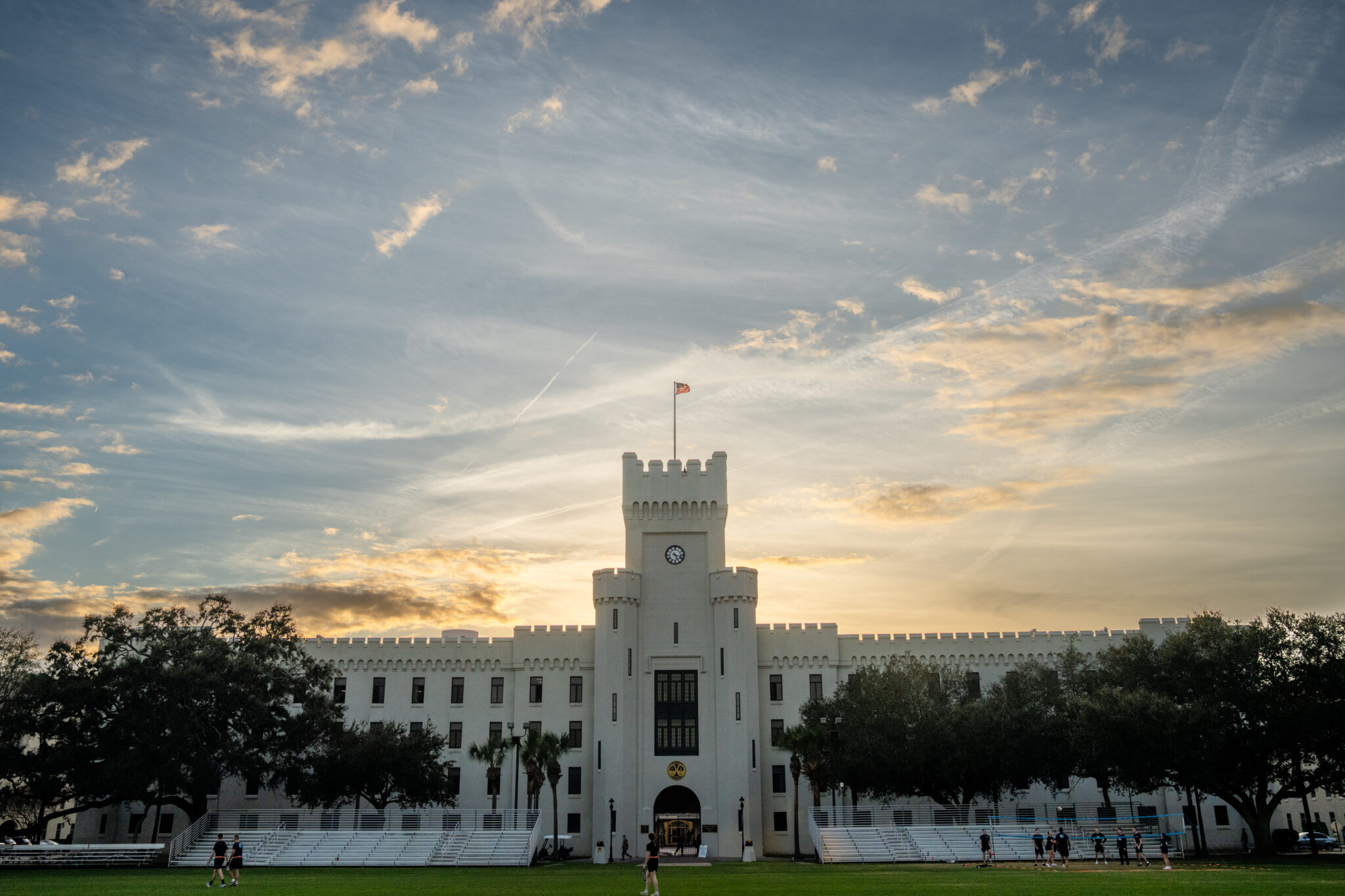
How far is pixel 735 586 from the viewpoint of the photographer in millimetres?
63344

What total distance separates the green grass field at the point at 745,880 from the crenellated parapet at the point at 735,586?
19.0m

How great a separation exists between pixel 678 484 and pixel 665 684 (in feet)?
42.7

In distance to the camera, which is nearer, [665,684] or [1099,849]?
[1099,849]

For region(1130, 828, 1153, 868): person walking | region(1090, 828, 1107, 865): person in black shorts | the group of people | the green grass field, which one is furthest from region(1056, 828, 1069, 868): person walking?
the group of people

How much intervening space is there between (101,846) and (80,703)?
7.06 m

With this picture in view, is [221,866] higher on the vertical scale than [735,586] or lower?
lower

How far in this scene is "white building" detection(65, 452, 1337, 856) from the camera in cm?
6047

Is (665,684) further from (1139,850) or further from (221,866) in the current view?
(221,866)

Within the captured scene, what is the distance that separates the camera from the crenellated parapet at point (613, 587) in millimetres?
63812

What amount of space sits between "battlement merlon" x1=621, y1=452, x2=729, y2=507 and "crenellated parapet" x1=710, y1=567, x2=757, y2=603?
471cm

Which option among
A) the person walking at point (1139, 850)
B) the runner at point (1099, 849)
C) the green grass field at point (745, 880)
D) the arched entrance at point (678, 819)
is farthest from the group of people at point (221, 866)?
the runner at point (1099, 849)

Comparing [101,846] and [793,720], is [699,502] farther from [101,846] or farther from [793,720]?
[101,846]

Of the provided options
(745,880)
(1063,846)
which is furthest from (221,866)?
(1063,846)

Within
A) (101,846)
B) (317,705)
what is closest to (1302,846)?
(317,705)
